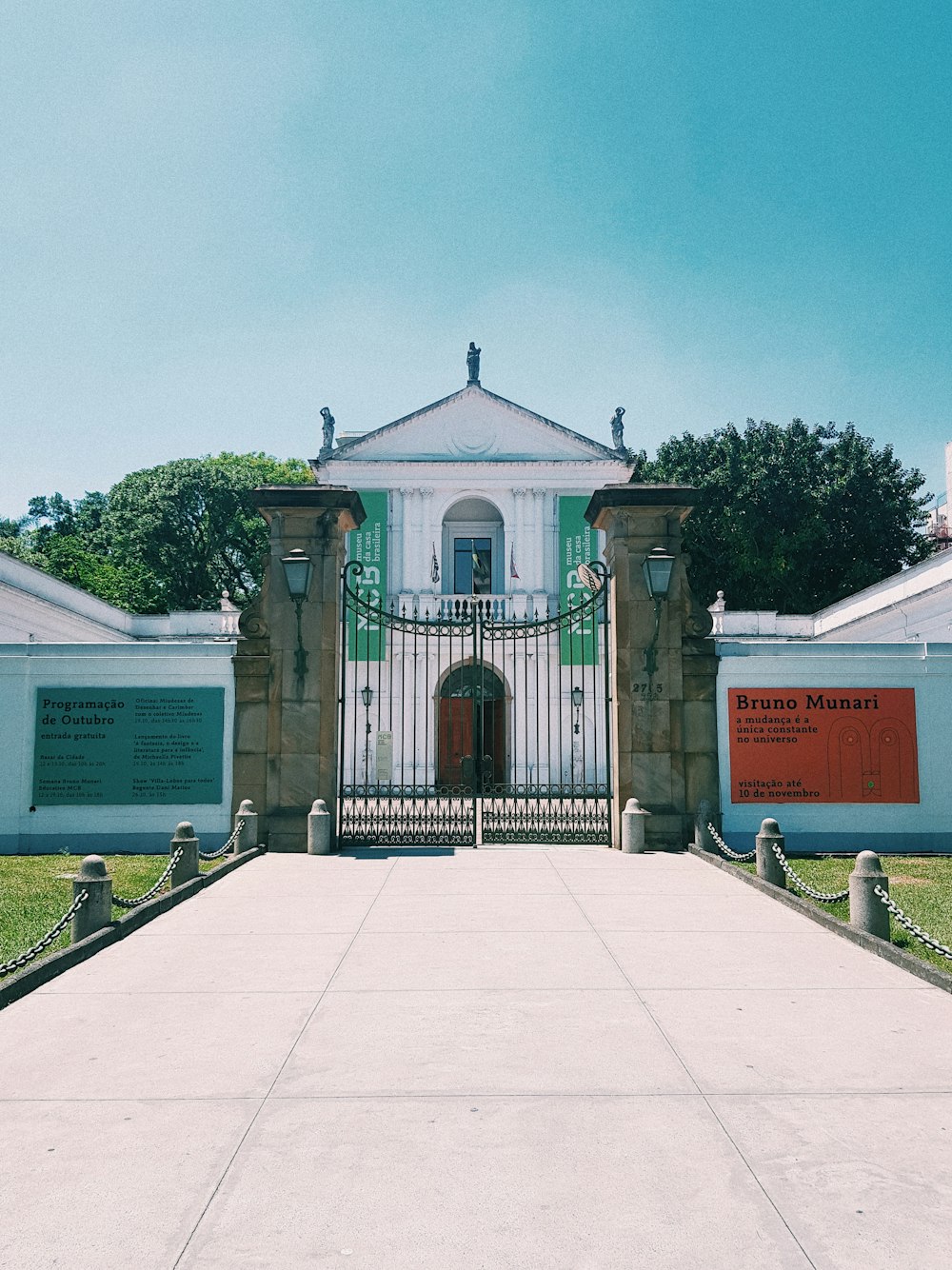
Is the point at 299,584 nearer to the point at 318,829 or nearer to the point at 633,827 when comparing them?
the point at 318,829

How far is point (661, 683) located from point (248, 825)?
6.06 meters

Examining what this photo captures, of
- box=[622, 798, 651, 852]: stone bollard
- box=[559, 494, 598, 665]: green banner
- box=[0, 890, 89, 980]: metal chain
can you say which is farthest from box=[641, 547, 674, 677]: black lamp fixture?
box=[559, 494, 598, 665]: green banner

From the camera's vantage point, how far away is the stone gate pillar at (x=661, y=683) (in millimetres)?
13008

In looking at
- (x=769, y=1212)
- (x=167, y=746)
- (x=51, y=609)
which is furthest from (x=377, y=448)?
(x=769, y=1212)

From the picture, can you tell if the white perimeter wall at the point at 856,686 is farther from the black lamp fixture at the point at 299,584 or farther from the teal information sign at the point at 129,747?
the teal information sign at the point at 129,747

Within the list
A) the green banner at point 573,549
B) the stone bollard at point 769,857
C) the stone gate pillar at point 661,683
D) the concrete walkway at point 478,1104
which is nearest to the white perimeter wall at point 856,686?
the stone gate pillar at point 661,683

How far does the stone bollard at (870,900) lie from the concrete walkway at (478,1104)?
0.28m

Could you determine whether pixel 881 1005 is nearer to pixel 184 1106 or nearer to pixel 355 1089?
pixel 355 1089

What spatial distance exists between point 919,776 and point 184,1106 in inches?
456

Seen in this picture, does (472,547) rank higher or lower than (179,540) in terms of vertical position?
lower

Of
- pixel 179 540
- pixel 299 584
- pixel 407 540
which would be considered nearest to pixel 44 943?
pixel 299 584

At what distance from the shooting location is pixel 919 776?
42.7 feet

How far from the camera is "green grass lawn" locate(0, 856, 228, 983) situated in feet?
25.1

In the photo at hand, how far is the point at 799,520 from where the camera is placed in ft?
128
